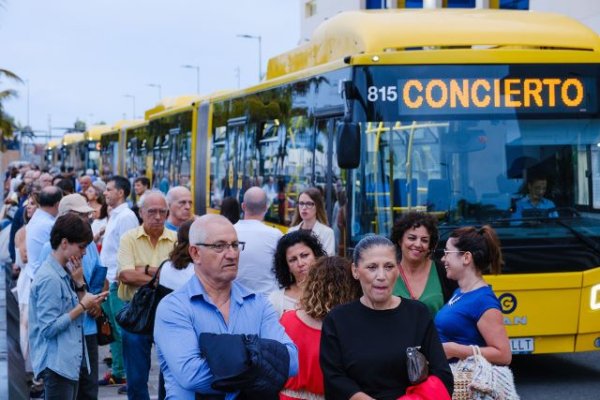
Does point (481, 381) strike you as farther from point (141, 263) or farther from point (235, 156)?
point (235, 156)

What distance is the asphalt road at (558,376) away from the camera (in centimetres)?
1094

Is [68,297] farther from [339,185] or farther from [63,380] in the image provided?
[339,185]

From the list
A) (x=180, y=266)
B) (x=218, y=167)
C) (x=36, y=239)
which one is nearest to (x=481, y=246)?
(x=180, y=266)

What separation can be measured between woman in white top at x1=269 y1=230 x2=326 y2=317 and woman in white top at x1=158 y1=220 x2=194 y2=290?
70 cm

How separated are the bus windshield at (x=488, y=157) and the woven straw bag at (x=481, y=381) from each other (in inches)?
188

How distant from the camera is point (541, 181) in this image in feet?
35.8

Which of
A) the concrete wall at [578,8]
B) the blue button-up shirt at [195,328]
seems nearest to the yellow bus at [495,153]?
the blue button-up shirt at [195,328]

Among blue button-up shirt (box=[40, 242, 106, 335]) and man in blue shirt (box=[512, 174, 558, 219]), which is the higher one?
man in blue shirt (box=[512, 174, 558, 219])

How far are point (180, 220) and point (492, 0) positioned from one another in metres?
30.4

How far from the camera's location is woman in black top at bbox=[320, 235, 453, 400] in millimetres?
5074

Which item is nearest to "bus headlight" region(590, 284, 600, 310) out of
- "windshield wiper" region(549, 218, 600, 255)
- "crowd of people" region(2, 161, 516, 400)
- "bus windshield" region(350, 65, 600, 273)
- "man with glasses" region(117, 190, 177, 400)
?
"bus windshield" region(350, 65, 600, 273)

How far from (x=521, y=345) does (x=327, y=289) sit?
216 inches

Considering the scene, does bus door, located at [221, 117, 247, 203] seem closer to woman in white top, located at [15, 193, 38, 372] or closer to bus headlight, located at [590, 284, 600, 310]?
woman in white top, located at [15, 193, 38, 372]

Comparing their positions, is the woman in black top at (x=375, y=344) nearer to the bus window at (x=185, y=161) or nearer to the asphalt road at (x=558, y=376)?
the asphalt road at (x=558, y=376)
